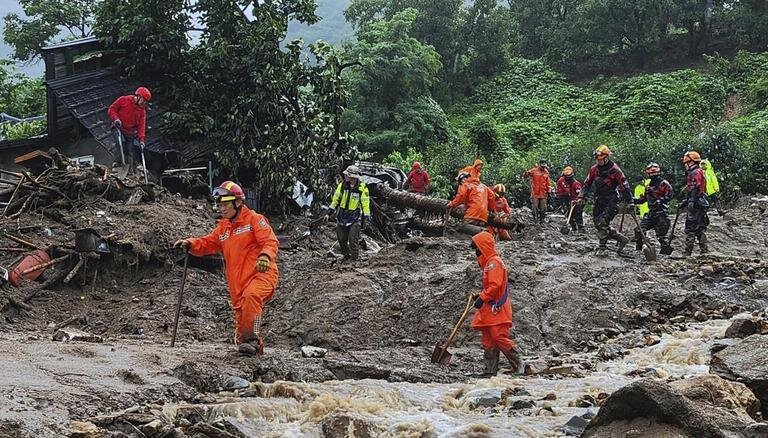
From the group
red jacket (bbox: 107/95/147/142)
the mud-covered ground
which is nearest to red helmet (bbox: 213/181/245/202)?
the mud-covered ground

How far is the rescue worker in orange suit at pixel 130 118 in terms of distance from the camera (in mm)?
15734

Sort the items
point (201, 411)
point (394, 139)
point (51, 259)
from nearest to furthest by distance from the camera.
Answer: point (201, 411), point (51, 259), point (394, 139)

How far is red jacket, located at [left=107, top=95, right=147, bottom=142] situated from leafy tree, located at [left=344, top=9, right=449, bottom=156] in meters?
17.6

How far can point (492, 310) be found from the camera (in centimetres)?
852

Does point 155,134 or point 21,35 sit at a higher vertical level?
point 21,35

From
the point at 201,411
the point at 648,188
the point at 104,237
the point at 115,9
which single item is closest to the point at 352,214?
the point at 104,237

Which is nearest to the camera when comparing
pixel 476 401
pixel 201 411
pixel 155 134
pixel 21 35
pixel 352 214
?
pixel 201 411

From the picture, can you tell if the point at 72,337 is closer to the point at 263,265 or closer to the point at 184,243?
the point at 184,243

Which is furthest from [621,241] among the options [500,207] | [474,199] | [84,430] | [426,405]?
[84,430]

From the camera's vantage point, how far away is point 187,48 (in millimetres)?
18953

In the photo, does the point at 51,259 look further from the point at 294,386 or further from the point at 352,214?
the point at 294,386

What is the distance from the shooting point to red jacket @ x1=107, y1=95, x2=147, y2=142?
1588cm

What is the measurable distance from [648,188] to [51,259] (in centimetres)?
1068

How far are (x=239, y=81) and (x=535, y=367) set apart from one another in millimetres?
12176
